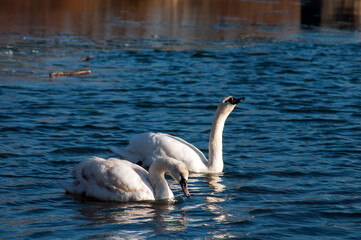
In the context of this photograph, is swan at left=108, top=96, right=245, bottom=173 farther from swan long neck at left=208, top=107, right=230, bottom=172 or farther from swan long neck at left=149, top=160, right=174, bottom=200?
swan long neck at left=149, top=160, right=174, bottom=200

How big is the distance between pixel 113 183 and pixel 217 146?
2502 mm

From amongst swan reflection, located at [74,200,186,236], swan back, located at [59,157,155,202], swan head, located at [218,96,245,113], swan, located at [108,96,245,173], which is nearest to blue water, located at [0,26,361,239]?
swan reflection, located at [74,200,186,236]

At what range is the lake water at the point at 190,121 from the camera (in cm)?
828

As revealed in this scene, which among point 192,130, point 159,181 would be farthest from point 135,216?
point 192,130

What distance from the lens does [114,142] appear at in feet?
40.0

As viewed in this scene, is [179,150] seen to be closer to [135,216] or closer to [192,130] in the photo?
[135,216]

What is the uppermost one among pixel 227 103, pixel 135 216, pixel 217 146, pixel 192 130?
pixel 227 103

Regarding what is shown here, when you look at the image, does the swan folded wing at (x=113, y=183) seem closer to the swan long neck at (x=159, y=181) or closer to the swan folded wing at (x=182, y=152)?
the swan long neck at (x=159, y=181)

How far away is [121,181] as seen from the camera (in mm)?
8805

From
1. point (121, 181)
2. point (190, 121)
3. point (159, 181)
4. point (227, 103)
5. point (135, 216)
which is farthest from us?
point (190, 121)

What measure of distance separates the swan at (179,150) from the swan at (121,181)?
4.50ft

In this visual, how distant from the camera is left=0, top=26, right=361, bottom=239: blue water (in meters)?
8.22

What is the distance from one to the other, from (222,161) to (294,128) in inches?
132

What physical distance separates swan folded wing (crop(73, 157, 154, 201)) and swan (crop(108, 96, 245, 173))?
1.51 metres
